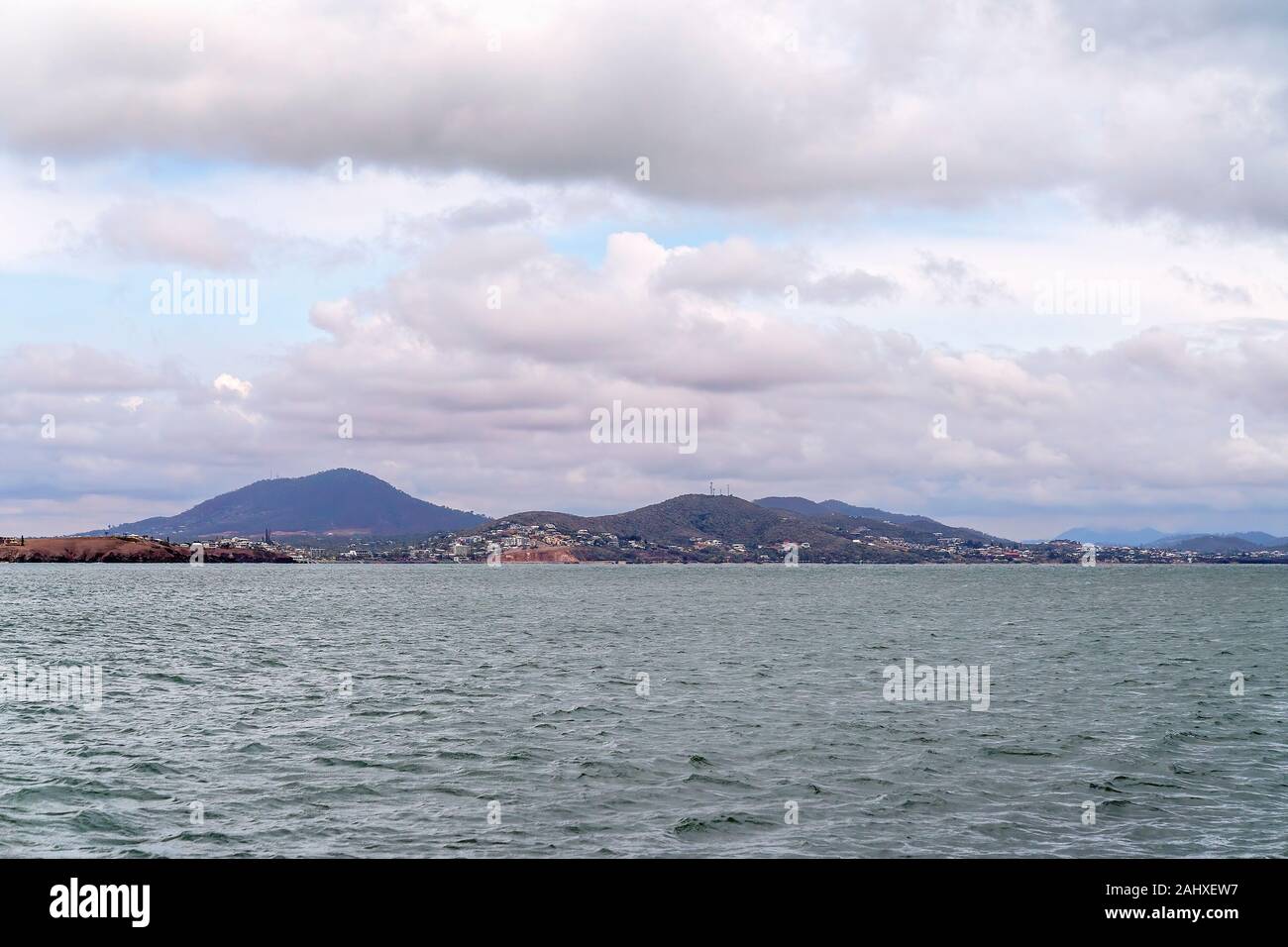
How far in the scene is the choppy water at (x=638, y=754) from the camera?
88.8 feet

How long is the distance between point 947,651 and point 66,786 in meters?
66.1

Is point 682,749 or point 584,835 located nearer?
point 584,835

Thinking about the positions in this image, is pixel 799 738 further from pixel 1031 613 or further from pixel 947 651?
pixel 1031 613

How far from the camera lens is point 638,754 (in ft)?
123

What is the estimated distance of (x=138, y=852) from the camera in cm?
2550

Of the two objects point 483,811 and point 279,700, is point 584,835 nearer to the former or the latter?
point 483,811

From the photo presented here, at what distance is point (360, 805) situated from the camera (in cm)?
2981

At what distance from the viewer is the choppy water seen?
27.1m
